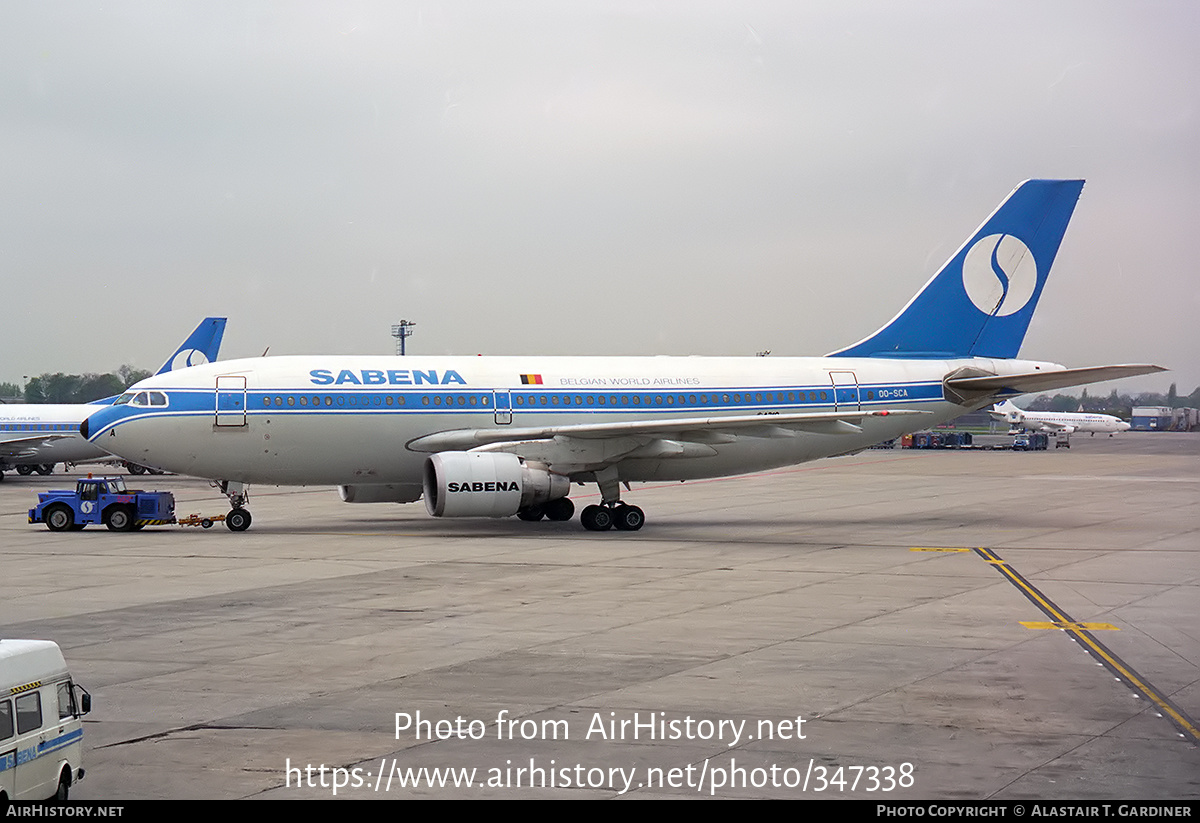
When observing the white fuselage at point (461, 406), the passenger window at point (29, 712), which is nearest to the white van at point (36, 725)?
the passenger window at point (29, 712)

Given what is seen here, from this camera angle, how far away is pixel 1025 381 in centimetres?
3438

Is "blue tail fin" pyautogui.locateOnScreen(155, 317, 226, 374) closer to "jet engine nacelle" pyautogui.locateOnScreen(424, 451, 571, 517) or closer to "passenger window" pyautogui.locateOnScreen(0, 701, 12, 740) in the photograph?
"jet engine nacelle" pyautogui.locateOnScreen(424, 451, 571, 517)

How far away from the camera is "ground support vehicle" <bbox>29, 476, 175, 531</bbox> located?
31781 millimetres

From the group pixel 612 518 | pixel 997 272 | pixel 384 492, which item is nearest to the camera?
pixel 612 518

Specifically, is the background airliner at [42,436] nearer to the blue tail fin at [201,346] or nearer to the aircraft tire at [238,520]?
the blue tail fin at [201,346]

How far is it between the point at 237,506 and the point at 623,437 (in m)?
10.0

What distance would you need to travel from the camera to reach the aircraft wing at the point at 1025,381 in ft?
104

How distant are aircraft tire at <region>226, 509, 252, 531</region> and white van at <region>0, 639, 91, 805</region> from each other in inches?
895

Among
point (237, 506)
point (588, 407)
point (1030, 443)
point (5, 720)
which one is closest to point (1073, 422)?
point (1030, 443)

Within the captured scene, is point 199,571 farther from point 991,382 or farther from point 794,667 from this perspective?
point 991,382

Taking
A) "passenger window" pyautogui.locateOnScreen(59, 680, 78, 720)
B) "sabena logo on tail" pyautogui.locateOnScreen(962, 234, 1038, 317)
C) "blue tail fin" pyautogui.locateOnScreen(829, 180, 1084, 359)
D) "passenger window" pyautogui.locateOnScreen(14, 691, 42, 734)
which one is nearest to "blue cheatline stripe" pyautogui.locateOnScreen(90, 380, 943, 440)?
"blue tail fin" pyautogui.locateOnScreen(829, 180, 1084, 359)

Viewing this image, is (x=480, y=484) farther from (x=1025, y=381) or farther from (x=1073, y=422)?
(x=1073, y=422)

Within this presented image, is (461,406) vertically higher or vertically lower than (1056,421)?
higher

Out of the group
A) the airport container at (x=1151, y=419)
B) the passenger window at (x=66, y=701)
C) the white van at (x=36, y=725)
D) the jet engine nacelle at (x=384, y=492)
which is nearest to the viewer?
the white van at (x=36, y=725)
